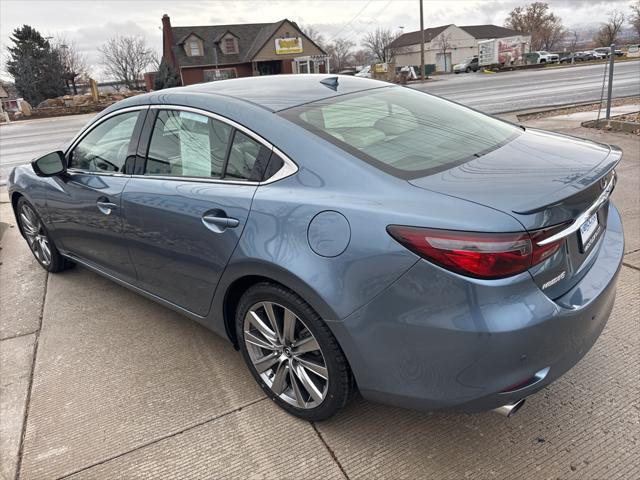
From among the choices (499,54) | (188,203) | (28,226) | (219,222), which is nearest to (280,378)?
(219,222)

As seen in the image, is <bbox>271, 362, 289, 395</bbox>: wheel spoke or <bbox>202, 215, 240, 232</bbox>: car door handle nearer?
<bbox>202, 215, 240, 232</bbox>: car door handle

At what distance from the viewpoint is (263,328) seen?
2.39 meters

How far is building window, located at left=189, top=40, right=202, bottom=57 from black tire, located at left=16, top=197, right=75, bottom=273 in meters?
43.7

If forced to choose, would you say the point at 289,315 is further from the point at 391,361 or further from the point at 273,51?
the point at 273,51

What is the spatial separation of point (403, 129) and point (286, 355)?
1.26 m

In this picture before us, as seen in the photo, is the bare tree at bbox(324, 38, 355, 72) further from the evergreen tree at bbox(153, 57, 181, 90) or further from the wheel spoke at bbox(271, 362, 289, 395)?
the wheel spoke at bbox(271, 362, 289, 395)

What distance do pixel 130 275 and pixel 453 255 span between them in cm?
224

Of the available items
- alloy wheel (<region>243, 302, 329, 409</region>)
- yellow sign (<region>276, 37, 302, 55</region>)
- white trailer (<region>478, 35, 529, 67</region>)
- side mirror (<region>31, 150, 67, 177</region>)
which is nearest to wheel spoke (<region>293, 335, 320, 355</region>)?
alloy wheel (<region>243, 302, 329, 409</region>)

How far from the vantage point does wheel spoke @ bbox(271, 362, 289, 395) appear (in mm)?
2401

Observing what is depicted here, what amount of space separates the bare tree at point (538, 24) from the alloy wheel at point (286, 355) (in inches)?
3587

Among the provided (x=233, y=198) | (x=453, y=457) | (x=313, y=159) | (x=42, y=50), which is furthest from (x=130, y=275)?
(x=42, y=50)

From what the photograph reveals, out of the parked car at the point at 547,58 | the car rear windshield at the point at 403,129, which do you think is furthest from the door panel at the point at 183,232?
the parked car at the point at 547,58

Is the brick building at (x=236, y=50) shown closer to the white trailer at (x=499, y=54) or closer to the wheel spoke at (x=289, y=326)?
the white trailer at (x=499, y=54)

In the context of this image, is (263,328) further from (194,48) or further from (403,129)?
(194,48)
